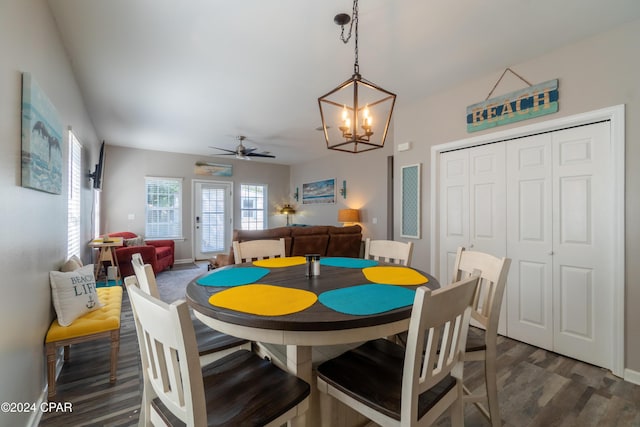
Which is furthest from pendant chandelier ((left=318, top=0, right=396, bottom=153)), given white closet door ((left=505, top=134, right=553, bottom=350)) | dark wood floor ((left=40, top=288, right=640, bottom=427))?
dark wood floor ((left=40, top=288, right=640, bottom=427))

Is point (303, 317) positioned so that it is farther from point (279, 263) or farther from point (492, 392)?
point (492, 392)

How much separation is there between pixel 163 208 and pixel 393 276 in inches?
248

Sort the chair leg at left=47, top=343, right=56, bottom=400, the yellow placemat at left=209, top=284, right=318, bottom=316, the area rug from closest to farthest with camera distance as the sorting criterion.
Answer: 1. the yellow placemat at left=209, top=284, right=318, bottom=316
2. the chair leg at left=47, top=343, right=56, bottom=400
3. the area rug

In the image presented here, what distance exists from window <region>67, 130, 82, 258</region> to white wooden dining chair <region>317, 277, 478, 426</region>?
9.69 ft

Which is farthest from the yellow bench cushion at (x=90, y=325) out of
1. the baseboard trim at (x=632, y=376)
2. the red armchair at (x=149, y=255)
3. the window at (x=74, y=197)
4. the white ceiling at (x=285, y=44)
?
the baseboard trim at (x=632, y=376)

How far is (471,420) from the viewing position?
164 cm

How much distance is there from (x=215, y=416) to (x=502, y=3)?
278 centimetres

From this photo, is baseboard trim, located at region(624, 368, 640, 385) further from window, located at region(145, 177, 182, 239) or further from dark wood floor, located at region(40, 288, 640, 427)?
window, located at region(145, 177, 182, 239)

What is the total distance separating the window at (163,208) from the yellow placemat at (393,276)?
6.00 meters

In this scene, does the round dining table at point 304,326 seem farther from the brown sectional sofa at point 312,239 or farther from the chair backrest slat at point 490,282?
the brown sectional sofa at point 312,239

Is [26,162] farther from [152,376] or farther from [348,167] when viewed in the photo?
[348,167]

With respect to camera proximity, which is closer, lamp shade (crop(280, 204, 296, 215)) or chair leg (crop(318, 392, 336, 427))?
chair leg (crop(318, 392, 336, 427))

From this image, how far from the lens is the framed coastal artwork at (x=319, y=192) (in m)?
6.69

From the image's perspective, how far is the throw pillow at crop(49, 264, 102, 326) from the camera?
1900 mm
